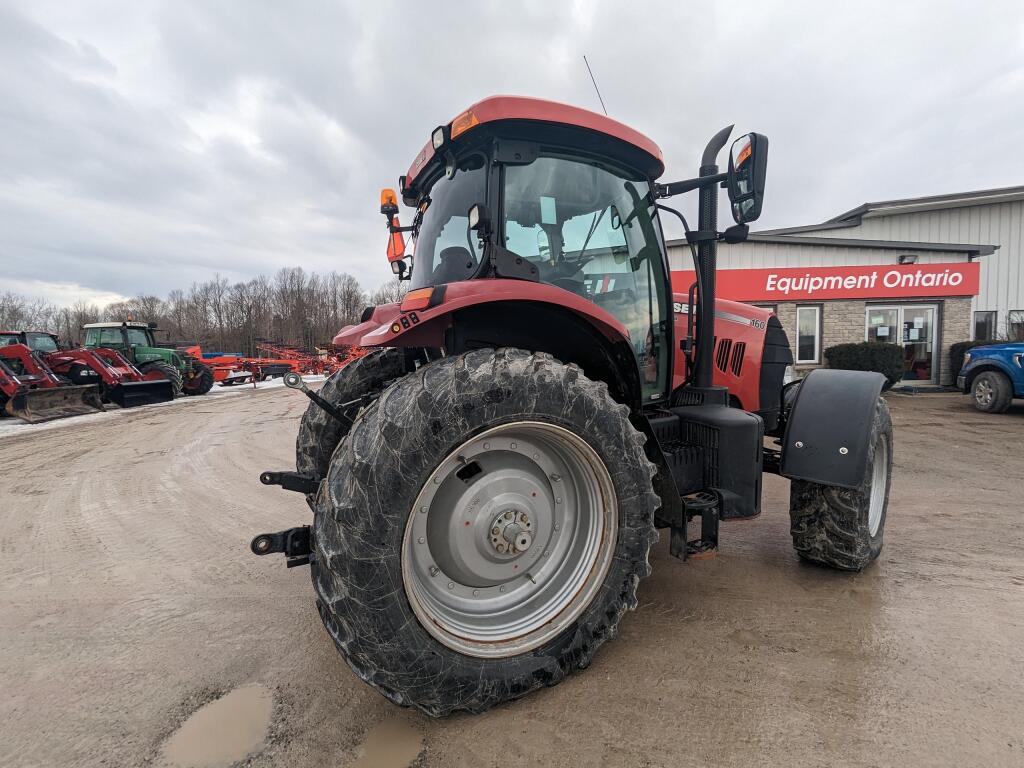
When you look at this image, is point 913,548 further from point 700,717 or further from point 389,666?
point 389,666

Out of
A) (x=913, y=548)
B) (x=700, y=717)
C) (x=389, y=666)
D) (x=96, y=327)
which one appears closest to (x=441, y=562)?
(x=389, y=666)

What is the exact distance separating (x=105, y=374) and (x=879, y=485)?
1482 cm

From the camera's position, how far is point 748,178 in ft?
8.25

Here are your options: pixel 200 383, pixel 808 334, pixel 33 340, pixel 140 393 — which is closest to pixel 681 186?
pixel 808 334

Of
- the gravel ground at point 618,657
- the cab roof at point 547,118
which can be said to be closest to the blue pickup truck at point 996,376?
the gravel ground at point 618,657

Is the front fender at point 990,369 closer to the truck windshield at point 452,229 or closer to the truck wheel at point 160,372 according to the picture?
the truck windshield at point 452,229

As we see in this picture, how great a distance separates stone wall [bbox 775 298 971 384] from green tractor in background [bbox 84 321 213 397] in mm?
17061

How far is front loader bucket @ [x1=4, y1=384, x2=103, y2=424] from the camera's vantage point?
10070mm

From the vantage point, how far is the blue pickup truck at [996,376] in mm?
9328

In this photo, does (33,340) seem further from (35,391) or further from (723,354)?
(723,354)

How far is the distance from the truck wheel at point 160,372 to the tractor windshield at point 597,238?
1427cm

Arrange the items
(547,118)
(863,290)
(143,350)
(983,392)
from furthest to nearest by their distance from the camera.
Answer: (143,350), (863,290), (983,392), (547,118)

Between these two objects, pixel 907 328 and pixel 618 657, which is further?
pixel 907 328

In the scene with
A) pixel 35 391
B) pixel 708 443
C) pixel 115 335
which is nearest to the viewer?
pixel 708 443
